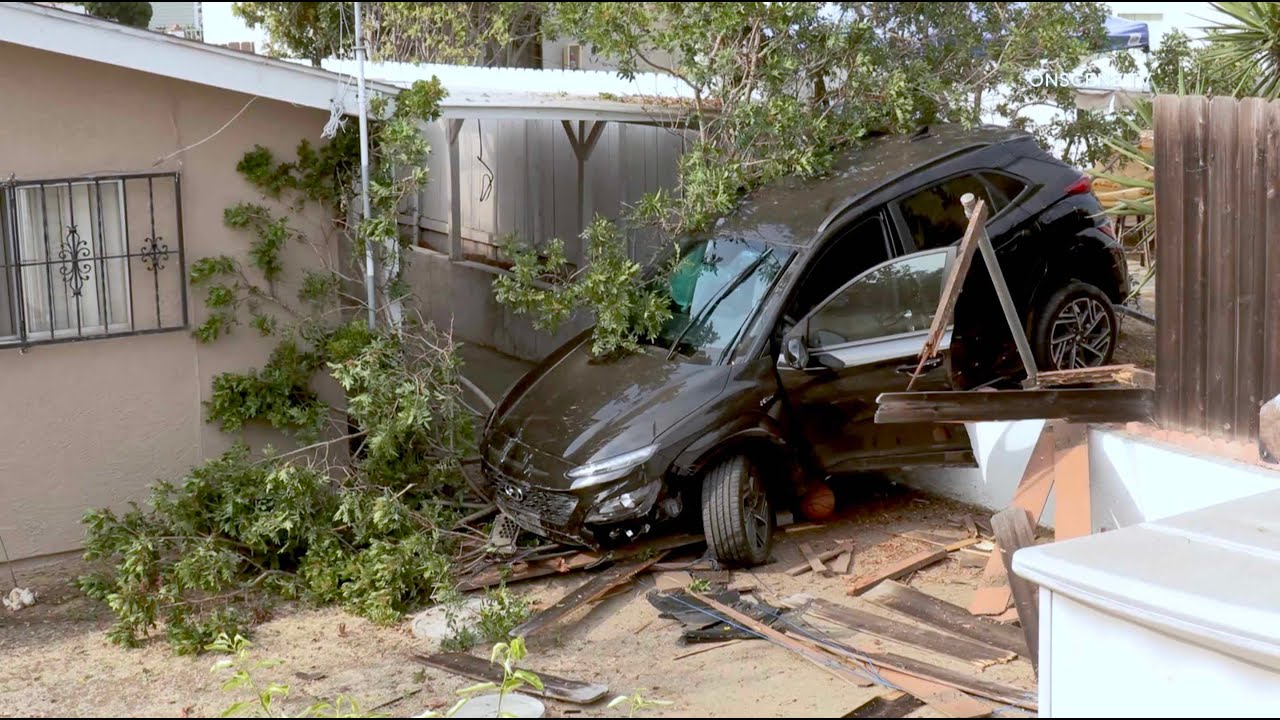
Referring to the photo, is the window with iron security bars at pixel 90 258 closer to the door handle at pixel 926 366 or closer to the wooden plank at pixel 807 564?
the wooden plank at pixel 807 564

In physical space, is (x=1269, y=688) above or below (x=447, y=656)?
above

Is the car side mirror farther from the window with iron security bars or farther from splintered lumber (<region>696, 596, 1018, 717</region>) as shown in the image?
the window with iron security bars

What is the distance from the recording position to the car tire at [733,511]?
300 inches

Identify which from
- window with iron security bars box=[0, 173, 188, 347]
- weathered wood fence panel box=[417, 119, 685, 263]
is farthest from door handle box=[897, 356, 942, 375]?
window with iron security bars box=[0, 173, 188, 347]

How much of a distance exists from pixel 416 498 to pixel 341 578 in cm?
96

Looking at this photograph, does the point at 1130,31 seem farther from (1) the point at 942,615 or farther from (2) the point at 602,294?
(1) the point at 942,615

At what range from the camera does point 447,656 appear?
22.1 ft

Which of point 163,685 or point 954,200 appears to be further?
point 954,200

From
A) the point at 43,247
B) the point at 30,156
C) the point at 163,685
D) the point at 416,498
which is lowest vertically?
the point at 163,685

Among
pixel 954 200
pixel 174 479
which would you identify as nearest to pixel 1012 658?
pixel 954 200

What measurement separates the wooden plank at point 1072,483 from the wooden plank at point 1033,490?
0.05m

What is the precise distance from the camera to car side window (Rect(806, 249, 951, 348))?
8.14 metres

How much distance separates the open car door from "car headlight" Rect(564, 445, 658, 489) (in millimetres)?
1091

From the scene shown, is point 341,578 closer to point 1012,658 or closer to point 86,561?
point 86,561
